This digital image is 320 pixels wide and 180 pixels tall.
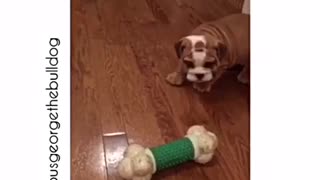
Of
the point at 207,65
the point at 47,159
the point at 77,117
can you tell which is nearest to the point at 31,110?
the point at 47,159

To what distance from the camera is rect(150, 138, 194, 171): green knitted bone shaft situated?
1.87ft

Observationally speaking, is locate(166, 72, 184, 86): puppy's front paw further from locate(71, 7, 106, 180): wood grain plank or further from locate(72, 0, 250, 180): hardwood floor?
locate(71, 7, 106, 180): wood grain plank

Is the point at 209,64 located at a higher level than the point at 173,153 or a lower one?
higher

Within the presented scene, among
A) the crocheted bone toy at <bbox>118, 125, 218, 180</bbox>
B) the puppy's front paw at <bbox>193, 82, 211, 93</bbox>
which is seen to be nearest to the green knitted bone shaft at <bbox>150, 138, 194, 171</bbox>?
the crocheted bone toy at <bbox>118, 125, 218, 180</bbox>

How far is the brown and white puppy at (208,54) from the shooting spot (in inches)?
26.5

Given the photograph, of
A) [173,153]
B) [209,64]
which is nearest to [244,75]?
[209,64]

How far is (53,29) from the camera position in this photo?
0.44 m

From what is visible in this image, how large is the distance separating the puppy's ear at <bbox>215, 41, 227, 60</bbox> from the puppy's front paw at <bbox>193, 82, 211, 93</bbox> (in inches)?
1.8

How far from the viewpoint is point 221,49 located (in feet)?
2.26

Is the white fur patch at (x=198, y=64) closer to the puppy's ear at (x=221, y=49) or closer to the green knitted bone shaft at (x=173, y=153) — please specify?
the puppy's ear at (x=221, y=49)

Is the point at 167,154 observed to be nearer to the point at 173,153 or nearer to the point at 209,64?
the point at 173,153

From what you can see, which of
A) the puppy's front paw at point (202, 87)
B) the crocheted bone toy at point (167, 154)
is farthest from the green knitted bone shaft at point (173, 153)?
the puppy's front paw at point (202, 87)
